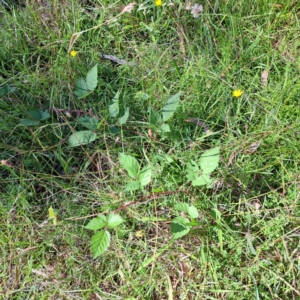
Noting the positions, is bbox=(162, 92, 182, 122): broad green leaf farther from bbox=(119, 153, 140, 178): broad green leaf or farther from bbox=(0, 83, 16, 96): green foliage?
bbox=(0, 83, 16, 96): green foliage

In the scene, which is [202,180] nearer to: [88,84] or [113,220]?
[113,220]

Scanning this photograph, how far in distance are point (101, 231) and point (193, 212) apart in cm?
33

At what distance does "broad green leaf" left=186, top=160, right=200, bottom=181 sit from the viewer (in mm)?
1425

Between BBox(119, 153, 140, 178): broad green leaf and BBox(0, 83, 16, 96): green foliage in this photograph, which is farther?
BBox(0, 83, 16, 96): green foliage

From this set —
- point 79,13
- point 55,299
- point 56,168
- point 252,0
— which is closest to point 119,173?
point 56,168

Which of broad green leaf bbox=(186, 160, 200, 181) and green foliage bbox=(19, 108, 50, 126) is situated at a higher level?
green foliage bbox=(19, 108, 50, 126)

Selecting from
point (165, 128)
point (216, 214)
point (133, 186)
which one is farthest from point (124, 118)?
point (216, 214)

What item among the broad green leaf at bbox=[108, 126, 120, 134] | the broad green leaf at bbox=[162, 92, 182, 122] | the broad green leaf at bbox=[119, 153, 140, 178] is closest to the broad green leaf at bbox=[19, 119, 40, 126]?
the broad green leaf at bbox=[108, 126, 120, 134]

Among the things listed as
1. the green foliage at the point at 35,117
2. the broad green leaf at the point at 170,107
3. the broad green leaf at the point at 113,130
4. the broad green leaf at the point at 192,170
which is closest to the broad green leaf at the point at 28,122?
the green foliage at the point at 35,117

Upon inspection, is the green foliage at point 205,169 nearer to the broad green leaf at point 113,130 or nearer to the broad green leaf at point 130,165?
the broad green leaf at point 130,165

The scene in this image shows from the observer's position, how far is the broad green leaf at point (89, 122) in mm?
1540

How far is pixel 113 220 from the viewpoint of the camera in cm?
139

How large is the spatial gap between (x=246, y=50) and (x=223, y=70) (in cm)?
15

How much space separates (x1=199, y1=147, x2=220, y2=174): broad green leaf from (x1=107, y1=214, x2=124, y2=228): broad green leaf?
0.35m
